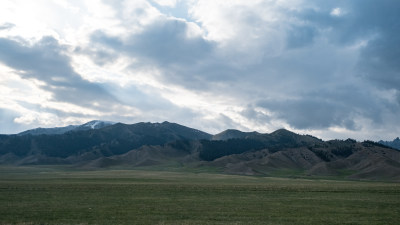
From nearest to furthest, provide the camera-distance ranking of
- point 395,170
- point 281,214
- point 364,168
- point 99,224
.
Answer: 1. point 99,224
2. point 281,214
3. point 395,170
4. point 364,168

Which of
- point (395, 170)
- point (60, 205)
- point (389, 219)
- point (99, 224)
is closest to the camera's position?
point (99, 224)

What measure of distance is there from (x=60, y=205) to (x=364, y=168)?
194 meters

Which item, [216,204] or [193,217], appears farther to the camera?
[216,204]

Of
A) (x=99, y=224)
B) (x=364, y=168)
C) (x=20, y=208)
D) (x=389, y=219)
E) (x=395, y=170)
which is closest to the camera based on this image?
(x=99, y=224)

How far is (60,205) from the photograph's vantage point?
38.8 meters

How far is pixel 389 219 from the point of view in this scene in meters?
30.9

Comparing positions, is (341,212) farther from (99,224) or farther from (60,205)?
(60,205)

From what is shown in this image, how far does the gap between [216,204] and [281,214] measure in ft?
31.5

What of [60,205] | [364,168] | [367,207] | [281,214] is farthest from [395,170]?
[60,205]

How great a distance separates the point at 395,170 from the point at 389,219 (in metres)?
162

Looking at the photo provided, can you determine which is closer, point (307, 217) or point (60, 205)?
point (307, 217)

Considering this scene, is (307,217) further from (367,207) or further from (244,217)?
(367,207)

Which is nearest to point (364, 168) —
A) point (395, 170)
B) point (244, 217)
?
point (395, 170)

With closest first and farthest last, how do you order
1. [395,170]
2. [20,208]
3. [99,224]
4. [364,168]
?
[99,224] < [20,208] < [395,170] < [364,168]
